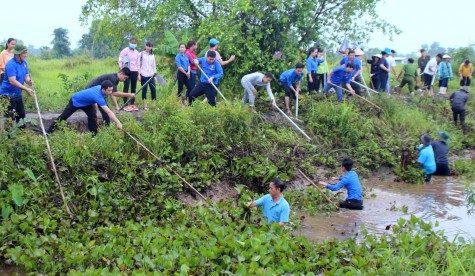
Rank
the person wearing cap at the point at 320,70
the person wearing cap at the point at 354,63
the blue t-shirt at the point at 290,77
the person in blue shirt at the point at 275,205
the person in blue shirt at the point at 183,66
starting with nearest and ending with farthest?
1. the person in blue shirt at the point at 275,205
2. the person in blue shirt at the point at 183,66
3. the blue t-shirt at the point at 290,77
4. the person wearing cap at the point at 354,63
5. the person wearing cap at the point at 320,70

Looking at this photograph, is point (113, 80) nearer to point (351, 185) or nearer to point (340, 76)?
point (351, 185)

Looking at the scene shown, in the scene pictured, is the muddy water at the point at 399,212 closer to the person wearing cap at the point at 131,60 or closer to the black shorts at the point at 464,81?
the person wearing cap at the point at 131,60

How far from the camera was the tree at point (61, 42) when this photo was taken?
108ft

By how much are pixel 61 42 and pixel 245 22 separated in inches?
857

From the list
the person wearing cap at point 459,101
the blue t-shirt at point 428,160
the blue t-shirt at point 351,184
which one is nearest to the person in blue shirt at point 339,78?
the blue t-shirt at point 428,160

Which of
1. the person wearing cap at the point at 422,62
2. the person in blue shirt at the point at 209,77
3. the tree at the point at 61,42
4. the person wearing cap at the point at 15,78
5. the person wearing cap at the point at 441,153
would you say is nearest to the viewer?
the person wearing cap at the point at 15,78

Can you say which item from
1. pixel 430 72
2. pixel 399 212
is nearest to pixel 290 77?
pixel 399 212

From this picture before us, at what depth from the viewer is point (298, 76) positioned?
12.7 meters

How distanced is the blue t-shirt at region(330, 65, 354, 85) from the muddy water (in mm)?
3128

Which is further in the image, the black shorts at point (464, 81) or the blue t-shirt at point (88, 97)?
the black shorts at point (464, 81)

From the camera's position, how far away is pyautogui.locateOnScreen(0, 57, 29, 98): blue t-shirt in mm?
8941

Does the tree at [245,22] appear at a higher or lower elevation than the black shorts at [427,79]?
higher

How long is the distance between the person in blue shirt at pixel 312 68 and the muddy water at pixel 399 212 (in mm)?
3660

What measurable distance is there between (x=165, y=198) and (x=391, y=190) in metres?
4.98
